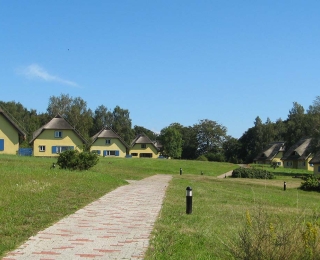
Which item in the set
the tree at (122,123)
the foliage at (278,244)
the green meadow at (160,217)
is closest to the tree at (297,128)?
the tree at (122,123)

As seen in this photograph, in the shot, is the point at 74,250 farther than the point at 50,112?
No

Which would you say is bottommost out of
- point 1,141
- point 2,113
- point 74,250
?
point 74,250

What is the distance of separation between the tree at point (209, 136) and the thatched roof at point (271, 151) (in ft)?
48.8

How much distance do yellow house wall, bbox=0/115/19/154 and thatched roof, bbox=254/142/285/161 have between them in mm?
62481

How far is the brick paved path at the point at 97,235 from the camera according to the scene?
6941 mm

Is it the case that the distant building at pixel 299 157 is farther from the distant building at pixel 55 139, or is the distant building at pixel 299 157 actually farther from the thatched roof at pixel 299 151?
the distant building at pixel 55 139

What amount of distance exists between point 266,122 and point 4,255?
4510 inches

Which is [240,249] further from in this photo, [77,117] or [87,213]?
[77,117]

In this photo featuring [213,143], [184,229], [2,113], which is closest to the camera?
[184,229]

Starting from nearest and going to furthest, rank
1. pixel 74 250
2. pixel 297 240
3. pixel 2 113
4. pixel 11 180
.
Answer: pixel 297 240 → pixel 74 250 → pixel 11 180 → pixel 2 113

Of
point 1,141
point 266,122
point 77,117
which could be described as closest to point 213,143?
point 266,122

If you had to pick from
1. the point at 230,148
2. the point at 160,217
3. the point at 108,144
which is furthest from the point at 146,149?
the point at 160,217

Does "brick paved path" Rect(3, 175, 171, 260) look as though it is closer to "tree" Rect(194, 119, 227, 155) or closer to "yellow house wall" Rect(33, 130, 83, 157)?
"yellow house wall" Rect(33, 130, 83, 157)

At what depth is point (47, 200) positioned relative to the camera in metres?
12.8
